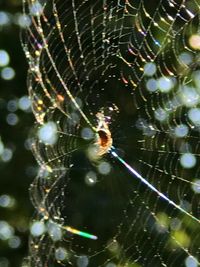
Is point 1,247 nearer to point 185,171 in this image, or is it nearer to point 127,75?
point 185,171

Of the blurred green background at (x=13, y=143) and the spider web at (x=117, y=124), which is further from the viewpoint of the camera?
the blurred green background at (x=13, y=143)

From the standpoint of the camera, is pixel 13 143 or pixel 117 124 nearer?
pixel 117 124

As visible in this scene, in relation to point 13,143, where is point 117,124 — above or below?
below

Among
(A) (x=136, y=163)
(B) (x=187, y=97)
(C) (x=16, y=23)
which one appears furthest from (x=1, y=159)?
(B) (x=187, y=97)

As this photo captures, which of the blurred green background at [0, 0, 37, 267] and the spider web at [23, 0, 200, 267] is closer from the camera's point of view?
the spider web at [23, 0, 200, 267]
